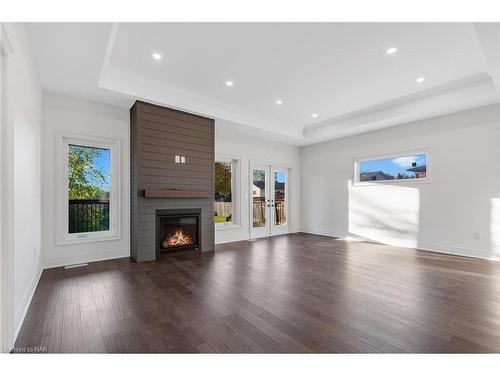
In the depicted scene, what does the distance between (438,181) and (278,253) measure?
359cm

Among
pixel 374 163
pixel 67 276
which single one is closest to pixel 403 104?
pixel 374 163

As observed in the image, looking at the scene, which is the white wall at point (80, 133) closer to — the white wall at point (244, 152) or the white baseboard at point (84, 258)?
the white baseboard at point (84, 258)

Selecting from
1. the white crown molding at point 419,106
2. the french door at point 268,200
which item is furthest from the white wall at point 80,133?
the white crown molding at point 419,106

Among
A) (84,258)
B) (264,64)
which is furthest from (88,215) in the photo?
(264,64)

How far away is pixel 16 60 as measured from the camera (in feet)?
6.87

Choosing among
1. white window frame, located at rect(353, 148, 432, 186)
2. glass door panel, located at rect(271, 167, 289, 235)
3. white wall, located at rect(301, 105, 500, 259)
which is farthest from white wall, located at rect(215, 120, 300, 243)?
white window frame, located at rect(353, 148, 432, 186)

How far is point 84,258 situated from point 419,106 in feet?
21.8

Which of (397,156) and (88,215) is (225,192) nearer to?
(88,215)

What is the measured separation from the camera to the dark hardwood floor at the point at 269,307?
→ 5.85 ft

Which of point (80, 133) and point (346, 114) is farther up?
point (346, 114)

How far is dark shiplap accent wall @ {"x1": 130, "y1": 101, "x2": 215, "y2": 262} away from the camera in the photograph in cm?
409

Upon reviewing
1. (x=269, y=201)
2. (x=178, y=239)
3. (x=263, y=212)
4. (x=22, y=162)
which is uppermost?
(x=22, y=162)

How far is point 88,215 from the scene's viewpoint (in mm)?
4117
